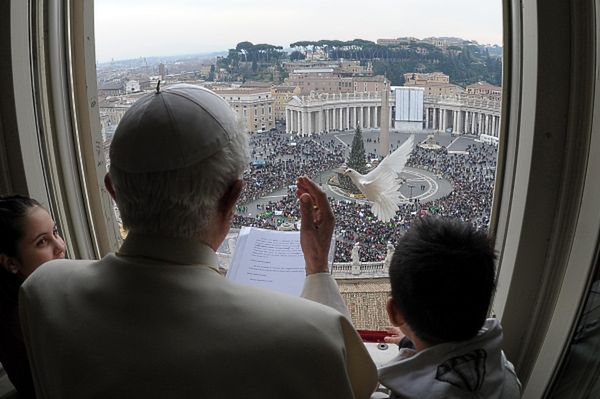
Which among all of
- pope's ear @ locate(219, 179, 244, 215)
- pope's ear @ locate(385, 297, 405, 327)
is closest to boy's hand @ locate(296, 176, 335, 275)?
pope's ear @ locate(385, 297, 405, 327)

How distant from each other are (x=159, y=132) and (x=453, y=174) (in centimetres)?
122

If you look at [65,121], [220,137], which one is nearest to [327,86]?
[65,121]

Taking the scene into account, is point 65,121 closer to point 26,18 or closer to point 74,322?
point 26,18

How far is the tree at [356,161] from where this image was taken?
1.83 meters

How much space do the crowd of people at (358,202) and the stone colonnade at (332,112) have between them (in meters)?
0.05

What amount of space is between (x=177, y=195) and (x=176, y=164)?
0.17 ft

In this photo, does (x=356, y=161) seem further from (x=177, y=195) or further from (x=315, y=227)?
(x=177, y=195)

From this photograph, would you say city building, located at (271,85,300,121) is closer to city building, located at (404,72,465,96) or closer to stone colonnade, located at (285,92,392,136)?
stone colonnade, located at (285,92,392,136)

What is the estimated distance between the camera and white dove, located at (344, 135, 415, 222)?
1804 mm

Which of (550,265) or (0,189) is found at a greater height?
(0,189)

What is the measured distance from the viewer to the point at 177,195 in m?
0.85

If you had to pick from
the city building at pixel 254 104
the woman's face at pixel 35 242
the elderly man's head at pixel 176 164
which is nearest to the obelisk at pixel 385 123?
the city building at pixel 254 104

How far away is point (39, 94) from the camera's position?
1775 millimetres

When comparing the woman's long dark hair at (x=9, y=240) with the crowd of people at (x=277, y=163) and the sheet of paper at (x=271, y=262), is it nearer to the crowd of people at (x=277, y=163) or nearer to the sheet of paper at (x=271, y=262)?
the sheet of paper at (x=271, y=262)
